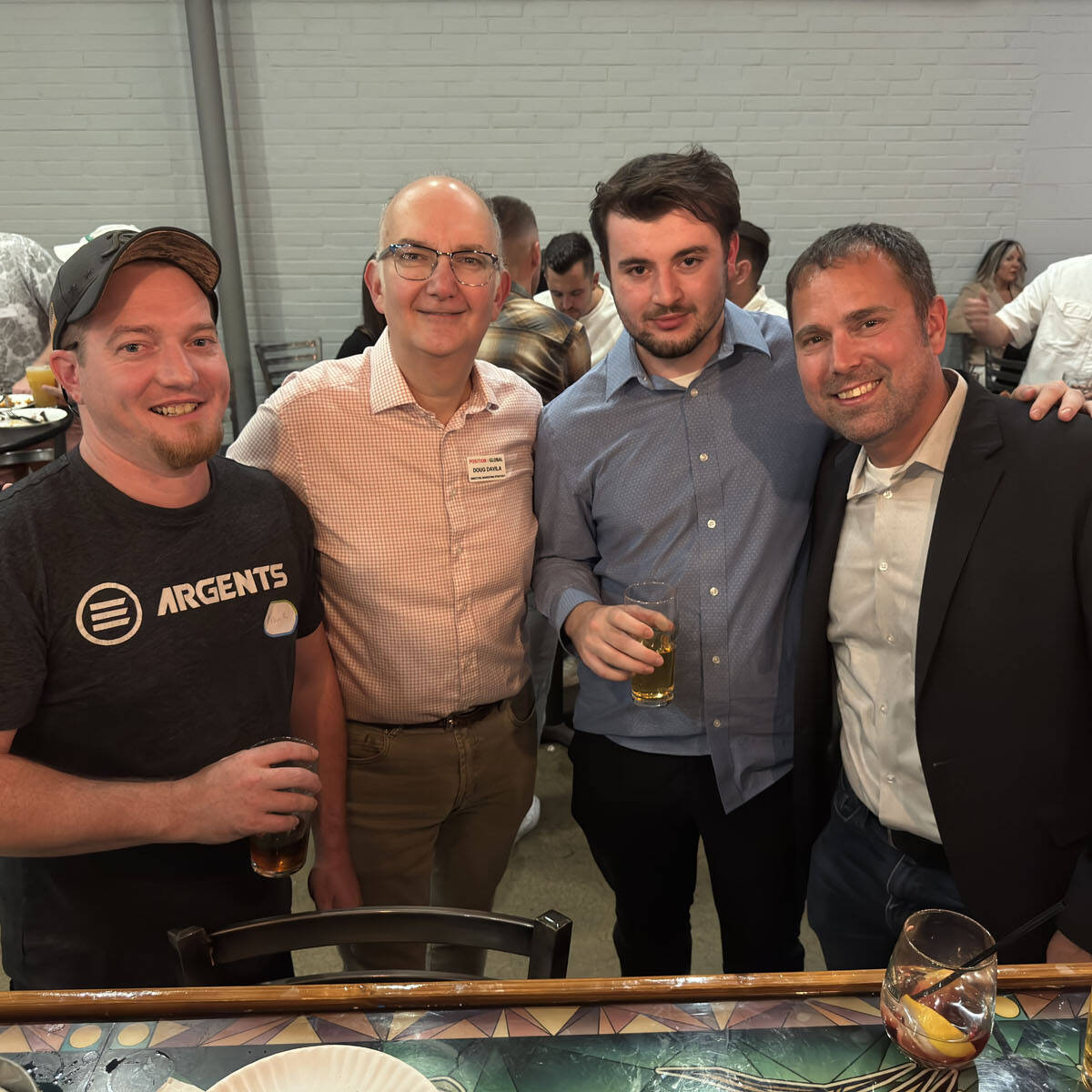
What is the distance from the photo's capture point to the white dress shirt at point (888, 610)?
5.41ft

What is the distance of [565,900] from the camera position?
300 cm

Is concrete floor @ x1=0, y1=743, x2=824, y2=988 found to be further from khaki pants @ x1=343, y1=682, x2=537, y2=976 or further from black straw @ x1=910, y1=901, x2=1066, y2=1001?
black straw @ x1=910, y1=901, x2=1066, y2=1001

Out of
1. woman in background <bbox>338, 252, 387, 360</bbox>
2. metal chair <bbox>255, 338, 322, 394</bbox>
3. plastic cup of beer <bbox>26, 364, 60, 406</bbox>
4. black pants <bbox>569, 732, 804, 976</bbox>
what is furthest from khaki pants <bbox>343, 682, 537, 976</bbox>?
metal chair <bbox>255, 338, 322, 394</bbox>

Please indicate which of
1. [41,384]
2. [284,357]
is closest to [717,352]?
[41,384]

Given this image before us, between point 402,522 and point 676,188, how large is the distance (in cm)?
87

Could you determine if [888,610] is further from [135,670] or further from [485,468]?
[135,670]

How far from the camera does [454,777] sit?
2.01m

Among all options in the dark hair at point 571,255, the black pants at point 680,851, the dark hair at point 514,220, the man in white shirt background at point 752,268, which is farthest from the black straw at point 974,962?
the dark hair at point 571,255

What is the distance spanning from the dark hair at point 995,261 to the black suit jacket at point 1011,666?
5476 millimetres

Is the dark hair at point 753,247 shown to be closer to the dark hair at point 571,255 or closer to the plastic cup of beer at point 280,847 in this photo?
the dark hair at point 571,255

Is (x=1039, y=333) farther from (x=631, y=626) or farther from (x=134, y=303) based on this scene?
(x=134, y=303)

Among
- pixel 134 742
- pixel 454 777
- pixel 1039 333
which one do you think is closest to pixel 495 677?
pixel 454 777

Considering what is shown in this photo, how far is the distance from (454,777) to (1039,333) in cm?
407

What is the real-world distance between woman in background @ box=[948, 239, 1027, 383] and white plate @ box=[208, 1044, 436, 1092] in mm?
A: 6228
